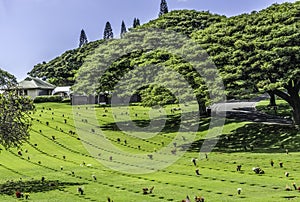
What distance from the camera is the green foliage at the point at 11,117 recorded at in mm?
23312

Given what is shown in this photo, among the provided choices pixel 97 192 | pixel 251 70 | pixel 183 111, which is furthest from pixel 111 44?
pixel 97 192

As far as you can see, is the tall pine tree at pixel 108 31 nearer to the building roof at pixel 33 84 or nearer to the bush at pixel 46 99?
the building roof at pixel 33 84

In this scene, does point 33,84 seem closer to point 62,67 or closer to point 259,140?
point 62,67

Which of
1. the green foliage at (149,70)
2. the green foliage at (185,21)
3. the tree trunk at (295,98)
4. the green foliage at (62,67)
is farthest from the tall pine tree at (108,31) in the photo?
the tree trunk at (295,98)

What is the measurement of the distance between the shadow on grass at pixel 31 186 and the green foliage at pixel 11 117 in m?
2.25

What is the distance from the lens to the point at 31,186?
22469 mm

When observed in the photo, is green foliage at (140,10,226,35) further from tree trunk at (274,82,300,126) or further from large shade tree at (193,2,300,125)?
tree trunk at (274,82,300,126)

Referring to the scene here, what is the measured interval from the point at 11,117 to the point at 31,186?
4.25 metres

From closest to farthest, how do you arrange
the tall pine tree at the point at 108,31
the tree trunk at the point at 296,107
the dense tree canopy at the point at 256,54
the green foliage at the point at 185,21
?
1. the dense tree canopy at the point at 256,54
2. the tree trunk at the point at 296,107
3. the green foliage at the point at 185,21
4. the tall pine tree at the point at 108,31

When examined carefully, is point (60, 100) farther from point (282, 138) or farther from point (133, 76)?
point (282, 138)

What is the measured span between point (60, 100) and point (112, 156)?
187 ft

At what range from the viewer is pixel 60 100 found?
88.1 metres

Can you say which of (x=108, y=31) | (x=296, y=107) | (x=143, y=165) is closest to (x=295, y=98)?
(x=296, y=107)

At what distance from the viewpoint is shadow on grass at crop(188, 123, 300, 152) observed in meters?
34.0
